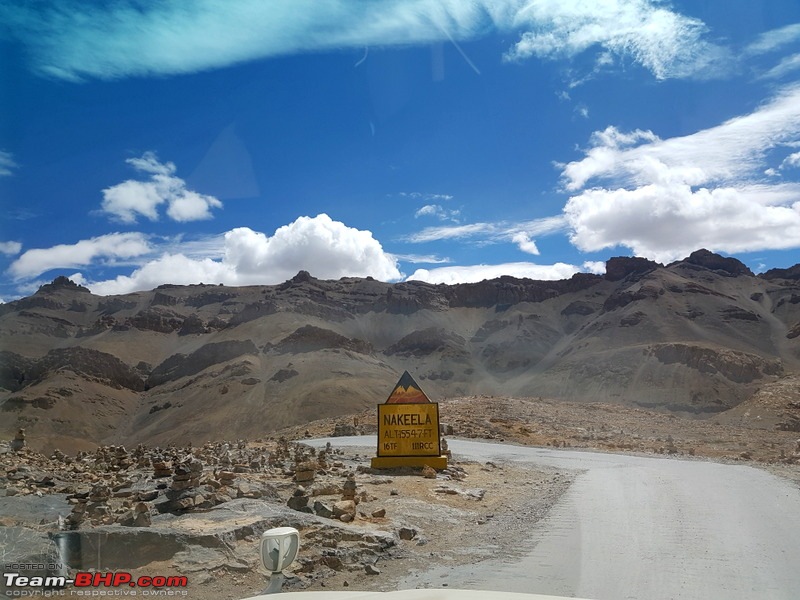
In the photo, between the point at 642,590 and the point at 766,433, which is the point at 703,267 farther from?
the point at 642,590

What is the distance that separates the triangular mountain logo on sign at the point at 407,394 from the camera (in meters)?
18.7

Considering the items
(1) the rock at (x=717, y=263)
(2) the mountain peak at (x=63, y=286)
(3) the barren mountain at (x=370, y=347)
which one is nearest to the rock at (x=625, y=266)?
(3) the barren mountain at (x=370, y=347)

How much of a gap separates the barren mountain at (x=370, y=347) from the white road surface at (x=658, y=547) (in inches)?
1974

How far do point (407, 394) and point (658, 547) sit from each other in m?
10.4

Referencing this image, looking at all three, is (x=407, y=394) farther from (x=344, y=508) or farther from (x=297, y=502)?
(x=297, y=502)

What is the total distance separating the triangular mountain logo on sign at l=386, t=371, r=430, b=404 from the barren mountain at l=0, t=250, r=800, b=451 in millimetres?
42561

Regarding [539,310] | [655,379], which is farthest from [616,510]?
[539,310]

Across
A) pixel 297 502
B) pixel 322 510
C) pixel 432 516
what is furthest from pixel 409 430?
pixel 322 510

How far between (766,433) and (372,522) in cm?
3386

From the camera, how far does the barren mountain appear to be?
83562mm

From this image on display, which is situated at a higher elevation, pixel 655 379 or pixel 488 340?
pixel 488 340

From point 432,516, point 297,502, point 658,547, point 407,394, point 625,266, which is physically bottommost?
point 432,516

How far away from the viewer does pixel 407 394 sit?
19.0 metres

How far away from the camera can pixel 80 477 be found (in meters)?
14.3
